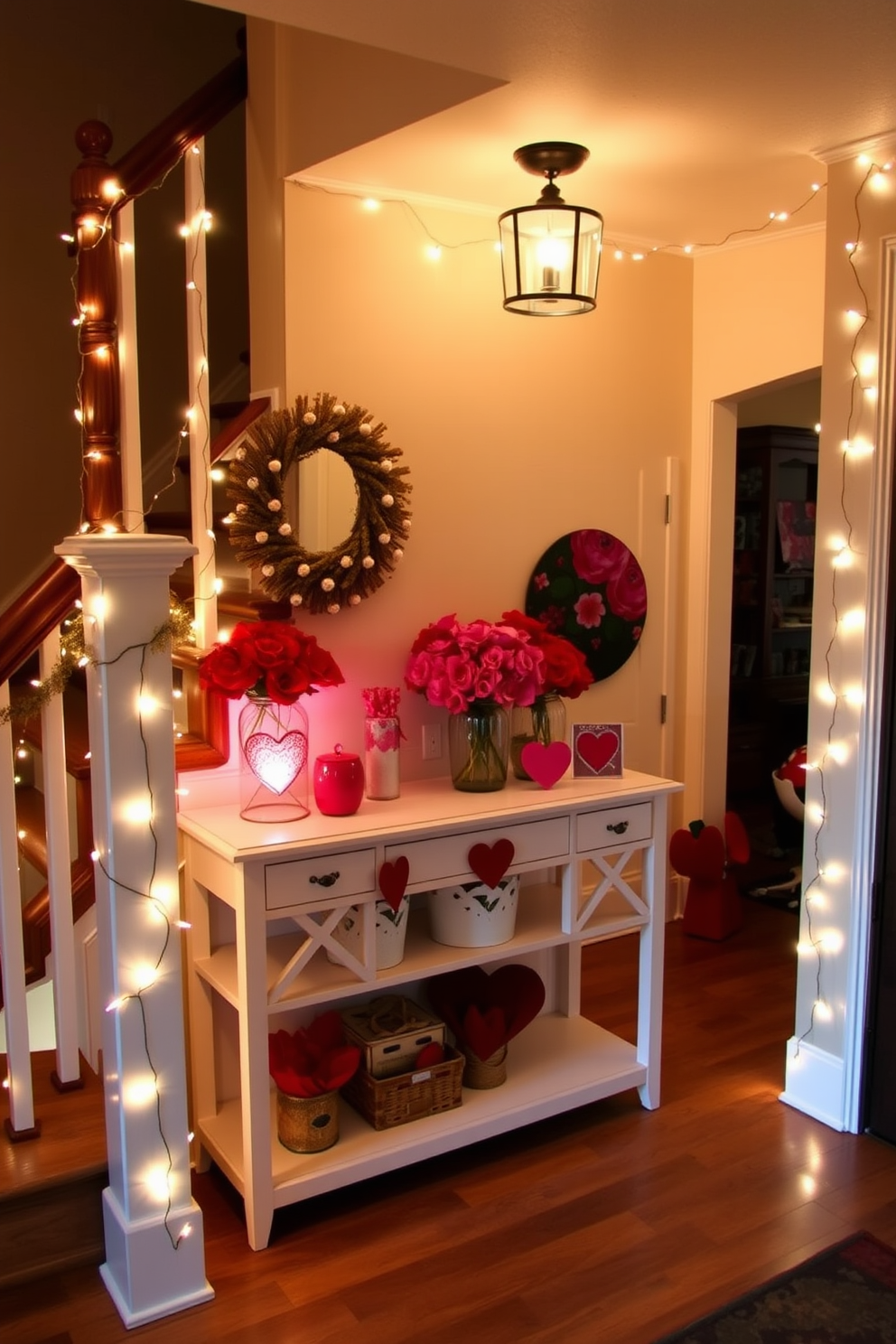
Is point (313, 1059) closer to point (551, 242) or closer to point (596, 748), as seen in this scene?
point (596, 748)

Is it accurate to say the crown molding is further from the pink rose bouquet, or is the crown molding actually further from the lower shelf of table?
the lower shelf of table

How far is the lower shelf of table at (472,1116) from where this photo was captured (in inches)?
100

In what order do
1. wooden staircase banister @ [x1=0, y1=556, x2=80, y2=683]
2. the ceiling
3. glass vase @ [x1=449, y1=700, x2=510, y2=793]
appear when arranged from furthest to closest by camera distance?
glass vase @ [x1=449, y1=700, x2=510, y2=793] < wooden staircase banister @ [x1=0, y1=556, x2=80, y2=683] < the ceiling

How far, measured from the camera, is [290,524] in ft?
9.34

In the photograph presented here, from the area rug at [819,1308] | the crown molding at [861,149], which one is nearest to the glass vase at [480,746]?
the area rug at [819,1308]

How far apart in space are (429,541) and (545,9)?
1.49 meters

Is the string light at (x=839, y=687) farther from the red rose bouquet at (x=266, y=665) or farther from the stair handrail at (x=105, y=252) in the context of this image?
the stair handrail at (x=105, y=252)

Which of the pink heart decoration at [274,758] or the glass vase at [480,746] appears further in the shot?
the glass vase at [480,746]

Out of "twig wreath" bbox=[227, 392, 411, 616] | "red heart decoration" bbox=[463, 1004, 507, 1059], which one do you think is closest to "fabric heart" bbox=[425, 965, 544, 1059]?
"red heart decoration" bbox=[463, 1004, 507, 1059]

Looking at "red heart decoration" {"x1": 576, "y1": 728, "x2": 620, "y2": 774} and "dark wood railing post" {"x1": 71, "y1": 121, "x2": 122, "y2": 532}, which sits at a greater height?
"dark wood railing post" {"x1": 71, "y1": 121, "x2": 122, "y2": 532}

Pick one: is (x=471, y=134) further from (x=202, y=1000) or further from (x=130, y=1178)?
(x=130, y=1178)

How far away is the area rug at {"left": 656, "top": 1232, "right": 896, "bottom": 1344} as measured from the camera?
7.23 ft

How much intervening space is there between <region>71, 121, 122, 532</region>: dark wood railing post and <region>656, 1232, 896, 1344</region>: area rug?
7.10 ft

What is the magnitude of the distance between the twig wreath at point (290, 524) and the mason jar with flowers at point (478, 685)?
249 mm
